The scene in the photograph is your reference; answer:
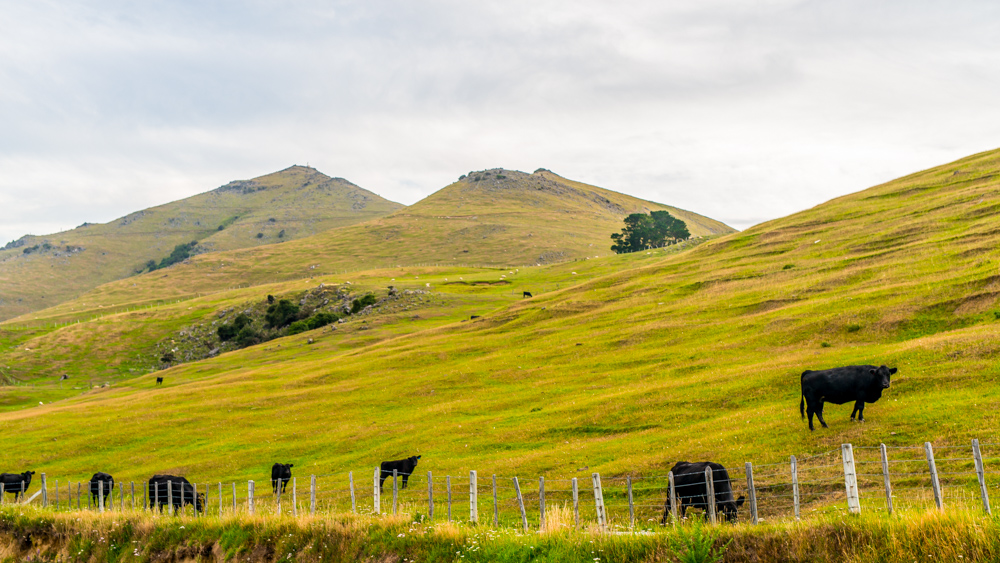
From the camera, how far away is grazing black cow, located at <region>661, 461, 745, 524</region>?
1859 centimetres

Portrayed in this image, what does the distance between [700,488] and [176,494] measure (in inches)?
979

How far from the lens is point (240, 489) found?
3638 cm

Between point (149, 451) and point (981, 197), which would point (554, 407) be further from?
point (981, 197)

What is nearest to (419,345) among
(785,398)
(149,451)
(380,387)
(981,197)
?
(380,387)

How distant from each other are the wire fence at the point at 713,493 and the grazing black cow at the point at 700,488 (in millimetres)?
37

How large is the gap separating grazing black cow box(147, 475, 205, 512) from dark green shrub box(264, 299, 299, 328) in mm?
102269

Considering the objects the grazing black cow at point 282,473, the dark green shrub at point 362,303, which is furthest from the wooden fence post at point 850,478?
the dark green shrub at point 362,303

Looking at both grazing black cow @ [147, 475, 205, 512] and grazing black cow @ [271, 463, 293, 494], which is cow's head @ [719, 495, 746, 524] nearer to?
grazing black cow @ [147, 475, 205, 512]

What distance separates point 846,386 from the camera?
2633 cm

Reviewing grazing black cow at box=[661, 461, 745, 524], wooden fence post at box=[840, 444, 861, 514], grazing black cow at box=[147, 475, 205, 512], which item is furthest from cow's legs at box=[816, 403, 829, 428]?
grazing black cow at box=[147, 475, 205, 512]

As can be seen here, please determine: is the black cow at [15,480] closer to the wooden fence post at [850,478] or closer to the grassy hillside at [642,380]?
the grassy hillside at [642,380]

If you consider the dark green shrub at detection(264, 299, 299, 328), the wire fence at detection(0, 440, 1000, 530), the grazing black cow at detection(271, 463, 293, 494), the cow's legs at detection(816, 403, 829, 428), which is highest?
the dark green shrub at detection(264, 299, 299, 328)

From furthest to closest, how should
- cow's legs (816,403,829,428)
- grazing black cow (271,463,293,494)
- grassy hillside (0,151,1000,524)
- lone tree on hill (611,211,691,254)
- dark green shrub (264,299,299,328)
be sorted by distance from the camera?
lone tree on hill (611,211,691,254) → dark green shrub (264,299,299,328) → grazing black cow (271,463,293,494) → grassy hillside (0,151,1000,524) → cow's legs (816,403,829,428)

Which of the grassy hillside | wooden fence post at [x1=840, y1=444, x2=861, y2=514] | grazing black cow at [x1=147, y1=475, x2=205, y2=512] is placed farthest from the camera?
grazing black cow at [x1=147, y1=475, x2=205, y2=512]
